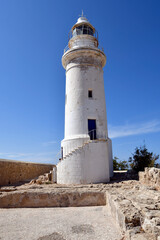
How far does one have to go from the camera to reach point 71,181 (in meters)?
10.5

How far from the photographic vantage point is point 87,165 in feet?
34.1

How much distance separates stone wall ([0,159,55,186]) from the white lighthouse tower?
3874 millimetres

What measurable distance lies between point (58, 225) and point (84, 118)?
8878 mm

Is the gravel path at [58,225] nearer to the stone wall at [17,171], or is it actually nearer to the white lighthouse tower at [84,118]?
the white lighthouse tower at [84,118]

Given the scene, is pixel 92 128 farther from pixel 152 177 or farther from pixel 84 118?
pixel 152 177

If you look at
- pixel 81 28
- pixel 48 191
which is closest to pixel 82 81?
pixel 81 28

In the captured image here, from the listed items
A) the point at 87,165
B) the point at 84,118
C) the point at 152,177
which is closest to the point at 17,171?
the point at 87,165

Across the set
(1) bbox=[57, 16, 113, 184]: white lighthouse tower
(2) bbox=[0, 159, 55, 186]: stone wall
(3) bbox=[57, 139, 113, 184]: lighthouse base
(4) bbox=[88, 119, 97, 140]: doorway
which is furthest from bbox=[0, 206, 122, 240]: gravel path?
(4) bbox=[88, 119, 97, 140]: doorway

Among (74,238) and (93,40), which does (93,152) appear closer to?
(74,238)

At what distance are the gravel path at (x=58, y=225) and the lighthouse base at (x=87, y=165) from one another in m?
4.71

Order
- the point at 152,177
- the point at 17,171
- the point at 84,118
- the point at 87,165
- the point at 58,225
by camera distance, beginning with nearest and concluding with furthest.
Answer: the point at 58,225 < the point at 152,177 < the point at 87,165 < the point at 84,118 < the point at 17,171

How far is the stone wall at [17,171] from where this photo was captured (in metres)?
11.6

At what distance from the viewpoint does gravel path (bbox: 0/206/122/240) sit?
144 inches

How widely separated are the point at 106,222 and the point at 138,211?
3.84 feet
